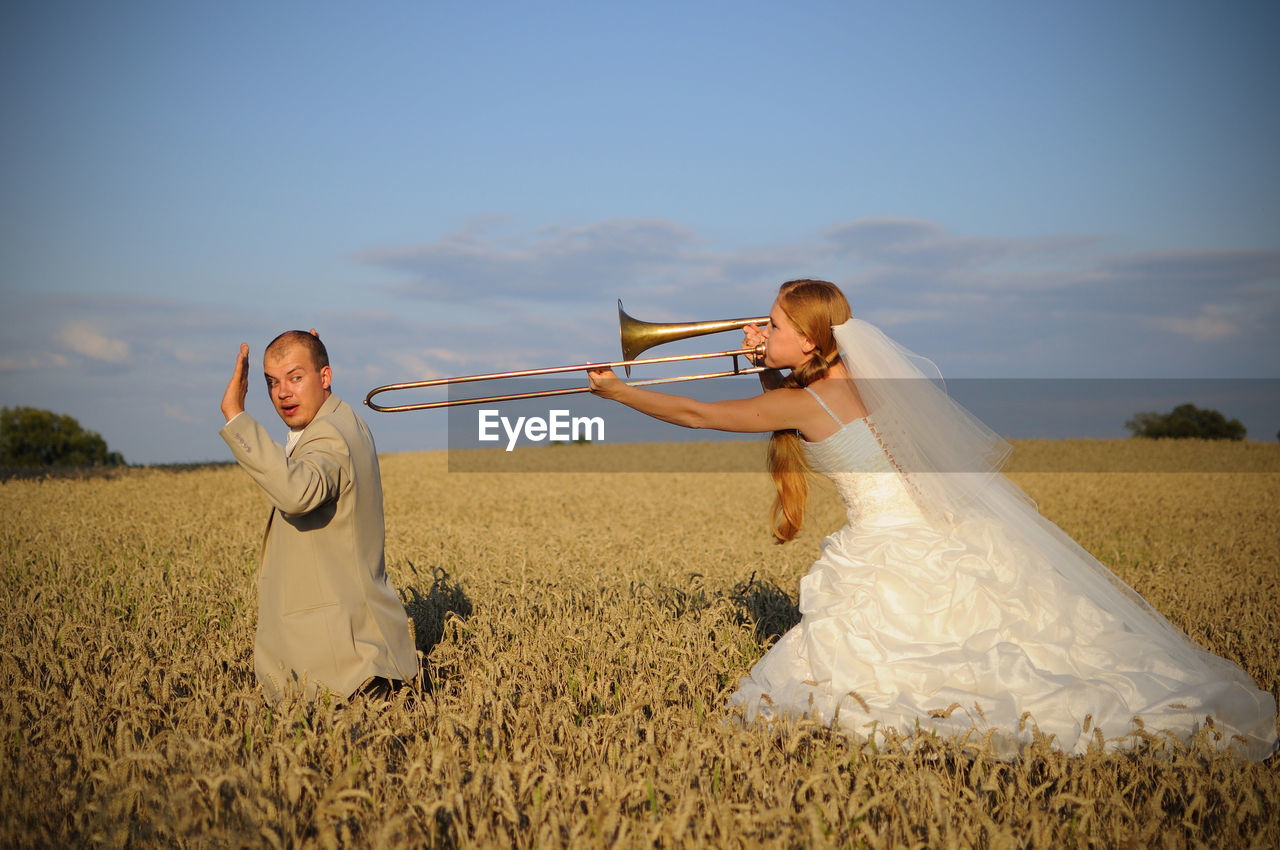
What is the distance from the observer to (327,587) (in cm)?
399

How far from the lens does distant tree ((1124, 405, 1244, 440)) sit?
214 ft

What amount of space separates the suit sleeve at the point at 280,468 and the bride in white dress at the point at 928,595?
130 centimetres

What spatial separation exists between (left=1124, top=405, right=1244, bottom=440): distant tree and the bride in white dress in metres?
71.1

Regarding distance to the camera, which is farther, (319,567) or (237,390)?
(319,567)

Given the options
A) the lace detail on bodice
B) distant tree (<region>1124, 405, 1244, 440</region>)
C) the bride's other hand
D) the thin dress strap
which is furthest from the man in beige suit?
distant tree (<region>1124, 405, 1244, 440</region>)

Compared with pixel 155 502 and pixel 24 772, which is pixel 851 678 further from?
pixel 155 502

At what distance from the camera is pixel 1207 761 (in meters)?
3.78

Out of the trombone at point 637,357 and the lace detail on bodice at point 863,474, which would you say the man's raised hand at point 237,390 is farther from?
the lace detail on bodice at point 863,474

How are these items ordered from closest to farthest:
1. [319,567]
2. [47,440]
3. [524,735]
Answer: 1. [524,735]
2. [319,567]
3. [47,440]

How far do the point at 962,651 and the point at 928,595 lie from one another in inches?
11.9

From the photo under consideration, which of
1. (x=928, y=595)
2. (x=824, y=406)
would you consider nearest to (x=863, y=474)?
(x=824, y=406)

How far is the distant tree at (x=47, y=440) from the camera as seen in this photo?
5341 centimetres

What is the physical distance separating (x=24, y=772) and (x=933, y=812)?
3.33 metres

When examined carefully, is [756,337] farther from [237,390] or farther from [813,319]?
[237,390]
